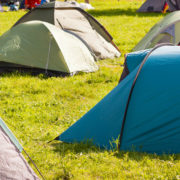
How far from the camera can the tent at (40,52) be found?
729cm

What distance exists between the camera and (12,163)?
308 centimetres

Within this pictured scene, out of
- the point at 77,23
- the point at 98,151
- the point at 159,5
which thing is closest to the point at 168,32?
the point at 77,23

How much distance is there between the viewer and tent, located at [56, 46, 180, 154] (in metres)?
3.86

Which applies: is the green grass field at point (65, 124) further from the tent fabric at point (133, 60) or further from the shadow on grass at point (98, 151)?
the tent fabric at point (133, 60)

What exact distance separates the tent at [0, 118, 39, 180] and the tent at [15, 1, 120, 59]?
5469mm

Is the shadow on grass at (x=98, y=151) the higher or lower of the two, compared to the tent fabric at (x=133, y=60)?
lower

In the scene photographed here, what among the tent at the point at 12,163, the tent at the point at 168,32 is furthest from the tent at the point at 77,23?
the tent at the point at 12,163

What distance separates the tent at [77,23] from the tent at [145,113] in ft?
14.8

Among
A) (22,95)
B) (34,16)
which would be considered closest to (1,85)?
(22,95)

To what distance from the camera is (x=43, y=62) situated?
7.30m

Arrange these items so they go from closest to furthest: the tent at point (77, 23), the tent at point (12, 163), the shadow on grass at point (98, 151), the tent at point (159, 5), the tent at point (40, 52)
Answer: the tent at point (12, 163) < the shadow on grass at point (98, 151) < the tent at point (40, 52) < the tent at point (77, 23) < the tent at point (159, 5)

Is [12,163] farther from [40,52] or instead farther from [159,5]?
[159,5]

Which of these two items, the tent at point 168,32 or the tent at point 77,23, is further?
the tent at point 77,23

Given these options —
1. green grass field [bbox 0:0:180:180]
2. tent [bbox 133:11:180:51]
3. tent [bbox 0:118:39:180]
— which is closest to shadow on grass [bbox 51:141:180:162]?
green grass field [bbox 0:0:180:180]
